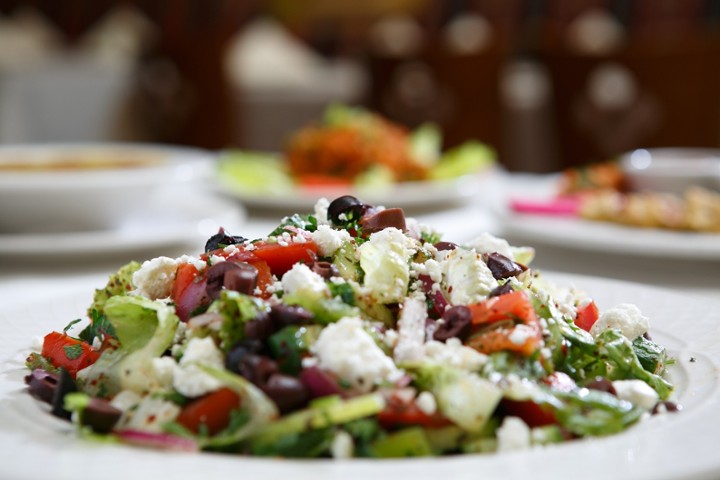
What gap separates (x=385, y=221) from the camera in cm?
152

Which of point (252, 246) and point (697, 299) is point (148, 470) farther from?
point (697, 299)

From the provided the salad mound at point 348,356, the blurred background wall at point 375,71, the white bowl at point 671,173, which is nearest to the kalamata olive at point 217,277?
the salad mound at point 348,356

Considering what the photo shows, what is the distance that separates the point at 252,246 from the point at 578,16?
25.7 ft

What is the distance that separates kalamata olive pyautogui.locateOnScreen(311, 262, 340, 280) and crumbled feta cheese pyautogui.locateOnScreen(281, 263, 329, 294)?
3 centimetres

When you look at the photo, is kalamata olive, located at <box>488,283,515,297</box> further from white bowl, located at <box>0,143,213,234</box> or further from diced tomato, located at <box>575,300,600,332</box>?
white bowl, located at <box>0,143,213,234</box>

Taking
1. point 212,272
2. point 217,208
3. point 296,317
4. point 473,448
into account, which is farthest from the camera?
point 217,208

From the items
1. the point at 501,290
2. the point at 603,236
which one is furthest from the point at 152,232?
the point at 501,290

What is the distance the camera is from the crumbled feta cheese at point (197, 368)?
112 centimetres

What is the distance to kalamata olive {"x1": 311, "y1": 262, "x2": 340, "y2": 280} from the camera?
1.33 meters

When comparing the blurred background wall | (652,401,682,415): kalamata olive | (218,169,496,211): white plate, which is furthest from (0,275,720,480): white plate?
the blurred background wall

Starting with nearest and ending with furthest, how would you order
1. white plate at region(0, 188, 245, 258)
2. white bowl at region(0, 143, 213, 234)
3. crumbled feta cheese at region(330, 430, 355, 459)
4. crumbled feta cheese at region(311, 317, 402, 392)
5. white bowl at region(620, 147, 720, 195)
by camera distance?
1. crumbled feta cheese at region(330, 430, 355, 459)
2. crumbled feta cheese at region(311, 317, 402, 392)
3. white plate at region(0, 188, 245, 258)
4. white bowl at region(0, 143, 213, 234)
5. white bowl at region(620, 147, 720, 195)

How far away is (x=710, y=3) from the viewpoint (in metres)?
8.16

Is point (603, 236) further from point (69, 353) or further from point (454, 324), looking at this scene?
point (69, 353)

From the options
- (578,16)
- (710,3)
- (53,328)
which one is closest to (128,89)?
(578,16)
